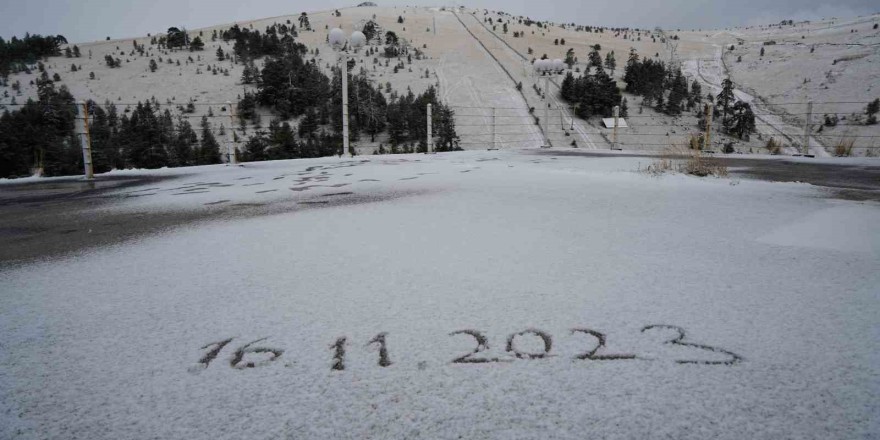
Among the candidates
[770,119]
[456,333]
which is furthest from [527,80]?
[456,333]

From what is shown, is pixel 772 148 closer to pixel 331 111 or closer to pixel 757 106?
pixel 757 106

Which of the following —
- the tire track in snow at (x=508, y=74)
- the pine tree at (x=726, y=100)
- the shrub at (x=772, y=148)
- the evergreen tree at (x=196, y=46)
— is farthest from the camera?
the evergreen tree at (x=196, y=46)

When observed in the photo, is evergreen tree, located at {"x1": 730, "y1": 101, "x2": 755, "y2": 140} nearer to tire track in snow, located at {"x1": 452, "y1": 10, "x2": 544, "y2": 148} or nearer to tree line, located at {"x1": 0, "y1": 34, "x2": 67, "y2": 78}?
tire track in snow, located at {"x1": 452, "y1": 10, "x2": 544, "y2": 148}

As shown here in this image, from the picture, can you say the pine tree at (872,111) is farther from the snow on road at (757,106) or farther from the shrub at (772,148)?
the shrub at (772,148)

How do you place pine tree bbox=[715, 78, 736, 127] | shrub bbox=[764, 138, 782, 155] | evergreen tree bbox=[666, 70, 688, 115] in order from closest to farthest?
shrub bbox=[764, 138, 782, 155] < pine tree bbox=[715, 78, 736, 127] < evergreen tree bbox=[666, 70, 688, 115]

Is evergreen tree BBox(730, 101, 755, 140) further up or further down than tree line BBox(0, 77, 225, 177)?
further up

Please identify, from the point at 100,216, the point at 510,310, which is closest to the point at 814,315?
the point at 510,310

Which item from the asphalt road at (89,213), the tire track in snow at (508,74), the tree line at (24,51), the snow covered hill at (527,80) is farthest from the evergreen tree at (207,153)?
the tree line at (24,51)

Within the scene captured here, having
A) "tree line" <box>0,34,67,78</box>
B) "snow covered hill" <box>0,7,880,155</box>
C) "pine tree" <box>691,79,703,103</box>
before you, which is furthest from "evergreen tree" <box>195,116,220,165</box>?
"pine tree" <box>691,79,703,103</box>
